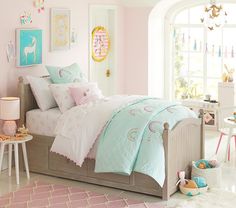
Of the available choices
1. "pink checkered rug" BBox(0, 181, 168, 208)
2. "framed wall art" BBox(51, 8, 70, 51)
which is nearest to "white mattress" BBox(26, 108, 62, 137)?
"pink checkered rug" BBox(0, 181, 168, 208)

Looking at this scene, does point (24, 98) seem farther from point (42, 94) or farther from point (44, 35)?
point (44, 35)

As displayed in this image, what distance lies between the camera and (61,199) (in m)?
5.07

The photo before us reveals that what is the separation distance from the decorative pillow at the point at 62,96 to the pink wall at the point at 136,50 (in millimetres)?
2479

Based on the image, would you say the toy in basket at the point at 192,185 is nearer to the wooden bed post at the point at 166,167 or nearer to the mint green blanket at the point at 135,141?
the wooden bed post at the point at 166,167

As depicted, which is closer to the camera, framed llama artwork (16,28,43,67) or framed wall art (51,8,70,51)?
framed llama artwork (16,28,43,67)

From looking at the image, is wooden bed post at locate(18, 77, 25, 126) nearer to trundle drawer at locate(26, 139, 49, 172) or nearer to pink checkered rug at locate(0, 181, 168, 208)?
trundle drawer at locate(26, 139, 49, 172)

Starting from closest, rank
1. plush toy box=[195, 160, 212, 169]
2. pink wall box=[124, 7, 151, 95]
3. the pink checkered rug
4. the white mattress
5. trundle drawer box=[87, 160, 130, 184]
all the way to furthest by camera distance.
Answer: the pink checkered rug < trundle drawer box=[87, 160, 130, 184] < plush toy box=[195, 160, 212, 169] < the white mattress < pink wall box=[124, 7, 151, 95]

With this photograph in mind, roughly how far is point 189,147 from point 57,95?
1.51m

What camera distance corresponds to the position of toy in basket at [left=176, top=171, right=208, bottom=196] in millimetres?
5156

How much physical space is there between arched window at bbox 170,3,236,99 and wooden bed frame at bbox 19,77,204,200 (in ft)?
9.31

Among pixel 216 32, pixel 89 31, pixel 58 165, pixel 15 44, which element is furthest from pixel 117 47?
pixel 58 165

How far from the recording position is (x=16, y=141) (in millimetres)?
5480

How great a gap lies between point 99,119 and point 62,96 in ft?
2.28

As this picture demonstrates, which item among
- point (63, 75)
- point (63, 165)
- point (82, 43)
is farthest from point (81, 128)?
point (82, 43)
